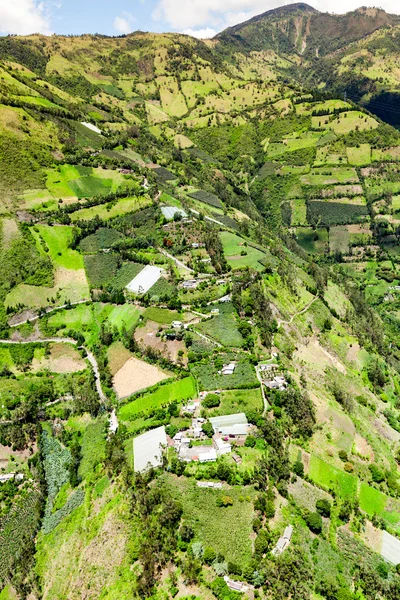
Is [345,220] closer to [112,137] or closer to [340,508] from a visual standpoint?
[112,137]

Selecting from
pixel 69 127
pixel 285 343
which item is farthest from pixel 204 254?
pixel 69 127

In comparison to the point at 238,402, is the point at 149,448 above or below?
below

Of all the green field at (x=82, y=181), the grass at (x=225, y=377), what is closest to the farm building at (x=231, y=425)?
the grass at (x=225, y=377)

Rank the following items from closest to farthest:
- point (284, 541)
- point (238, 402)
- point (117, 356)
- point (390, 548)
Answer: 1. point (284, 541)
2. point (390, 548)
3. point (238, 402)
4. point (117, 356)

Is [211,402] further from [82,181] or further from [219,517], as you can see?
[82,181]

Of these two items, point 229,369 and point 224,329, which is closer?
point 229,369

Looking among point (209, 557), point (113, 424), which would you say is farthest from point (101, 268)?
point (209, 557)

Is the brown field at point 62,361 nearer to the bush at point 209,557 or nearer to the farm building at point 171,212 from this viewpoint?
the bush at point 209,557
